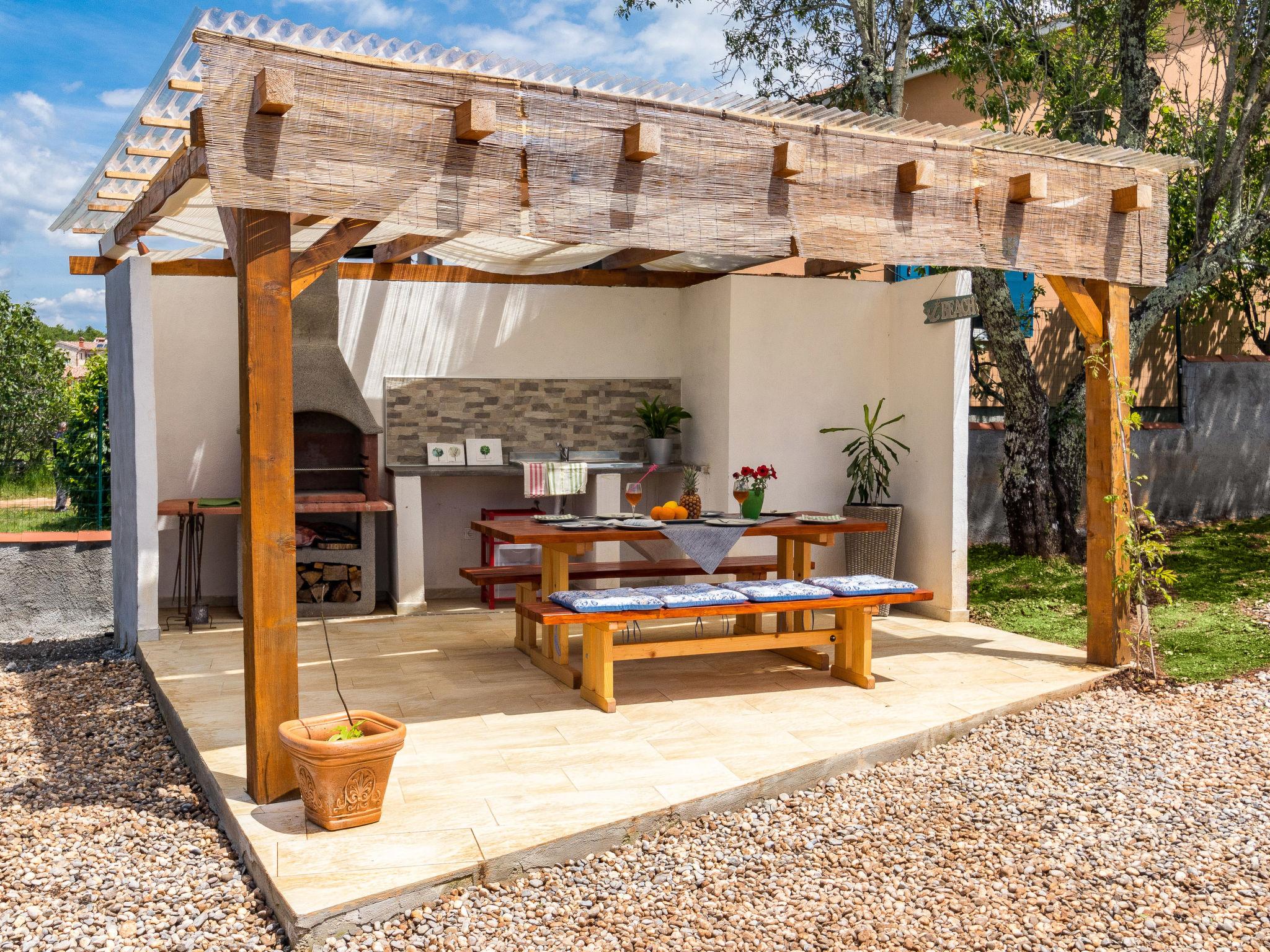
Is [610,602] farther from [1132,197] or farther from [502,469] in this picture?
[1132,197]

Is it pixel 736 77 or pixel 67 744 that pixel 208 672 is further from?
pixel 736 77

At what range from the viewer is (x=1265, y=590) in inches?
300

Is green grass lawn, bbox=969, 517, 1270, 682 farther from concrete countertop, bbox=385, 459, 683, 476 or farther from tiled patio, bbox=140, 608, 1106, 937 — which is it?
concrete countertop, bbox=385, 459, 683, 476

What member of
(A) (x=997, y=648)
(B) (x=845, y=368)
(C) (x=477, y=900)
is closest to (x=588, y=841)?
(C) (x=477, y=900)

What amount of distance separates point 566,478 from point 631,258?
1674 millimetres

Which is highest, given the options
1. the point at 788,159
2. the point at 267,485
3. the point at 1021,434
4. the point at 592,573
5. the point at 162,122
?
the point at 162,122

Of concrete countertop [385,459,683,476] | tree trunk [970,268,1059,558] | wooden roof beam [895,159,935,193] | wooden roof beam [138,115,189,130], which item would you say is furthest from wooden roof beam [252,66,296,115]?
tree trunk [970,268,1059,558]

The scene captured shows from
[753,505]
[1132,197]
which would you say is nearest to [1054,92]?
[1132,197]

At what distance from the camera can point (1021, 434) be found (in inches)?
334

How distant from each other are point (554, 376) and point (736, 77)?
346 cm

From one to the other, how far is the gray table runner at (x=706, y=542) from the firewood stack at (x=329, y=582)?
2.89m

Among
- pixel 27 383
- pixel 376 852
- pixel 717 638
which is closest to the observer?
pixel 376 852

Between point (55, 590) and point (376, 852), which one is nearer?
point (376, 852)

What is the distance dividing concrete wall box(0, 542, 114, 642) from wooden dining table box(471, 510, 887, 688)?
2.93 metres
